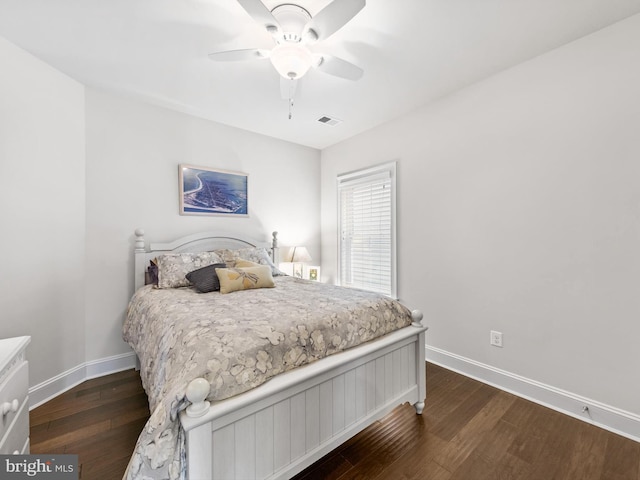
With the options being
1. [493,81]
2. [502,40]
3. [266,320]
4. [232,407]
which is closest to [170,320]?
[266,320]

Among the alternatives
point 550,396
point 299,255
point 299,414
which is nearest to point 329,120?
point 299,255

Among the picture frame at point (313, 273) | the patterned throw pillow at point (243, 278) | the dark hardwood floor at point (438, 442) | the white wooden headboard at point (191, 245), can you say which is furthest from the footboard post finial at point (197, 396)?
the picture frame at point (313, 273)

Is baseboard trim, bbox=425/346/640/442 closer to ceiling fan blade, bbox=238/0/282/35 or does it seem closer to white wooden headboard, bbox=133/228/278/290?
white wooden headboard, bbox=133/228/278/290

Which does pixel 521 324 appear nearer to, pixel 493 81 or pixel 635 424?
pixel 635 424

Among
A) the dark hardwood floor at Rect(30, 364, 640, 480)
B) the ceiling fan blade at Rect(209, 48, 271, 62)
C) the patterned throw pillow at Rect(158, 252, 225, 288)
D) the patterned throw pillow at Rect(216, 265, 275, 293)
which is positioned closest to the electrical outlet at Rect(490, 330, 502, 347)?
the dark hardwood floor at Rect(30, 364, 640, 480)

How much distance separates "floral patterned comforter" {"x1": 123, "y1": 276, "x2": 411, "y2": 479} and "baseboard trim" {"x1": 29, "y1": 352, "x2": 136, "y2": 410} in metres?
0.67

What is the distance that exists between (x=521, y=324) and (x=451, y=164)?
59.8 inches

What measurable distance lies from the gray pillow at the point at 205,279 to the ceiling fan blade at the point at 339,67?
181 centimetres

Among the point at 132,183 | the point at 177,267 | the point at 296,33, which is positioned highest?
the point at 296,33

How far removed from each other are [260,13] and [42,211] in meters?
2.21

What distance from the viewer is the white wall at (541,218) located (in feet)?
5.90

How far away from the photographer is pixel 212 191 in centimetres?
325

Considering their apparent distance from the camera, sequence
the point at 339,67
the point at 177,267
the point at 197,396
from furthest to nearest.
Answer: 1. the point at 177,267
2. the point at 339,67
3. the point at 197,396

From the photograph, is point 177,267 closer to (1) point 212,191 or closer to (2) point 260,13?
(1) point 212,191
